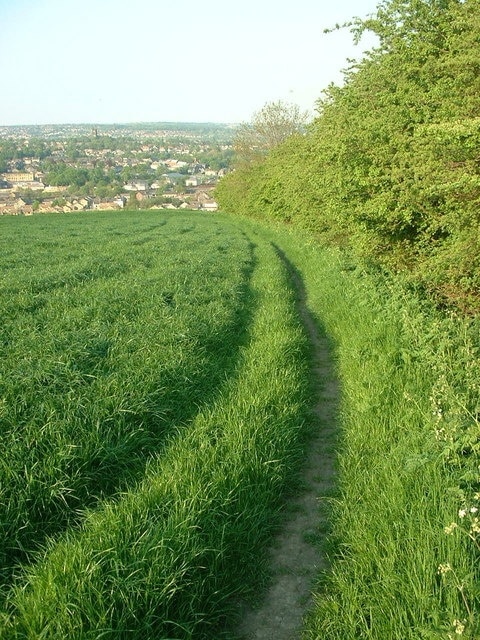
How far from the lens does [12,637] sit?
9.48ft

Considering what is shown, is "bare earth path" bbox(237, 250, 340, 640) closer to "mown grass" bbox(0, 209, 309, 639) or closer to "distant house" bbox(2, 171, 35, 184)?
"mown grass" bbox(0, 209, 309, 639)

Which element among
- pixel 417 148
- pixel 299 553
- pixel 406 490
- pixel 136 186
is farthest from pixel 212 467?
pixel 136 186

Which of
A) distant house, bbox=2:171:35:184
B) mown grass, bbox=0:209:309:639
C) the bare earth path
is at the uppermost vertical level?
distant house, bbox=2:171:35:184

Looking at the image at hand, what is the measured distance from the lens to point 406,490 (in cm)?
428

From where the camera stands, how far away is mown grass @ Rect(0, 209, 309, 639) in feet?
9.97

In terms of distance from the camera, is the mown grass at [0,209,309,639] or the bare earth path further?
the bare earth path

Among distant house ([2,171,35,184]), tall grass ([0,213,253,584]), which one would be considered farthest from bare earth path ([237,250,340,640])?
distant house ([2,171,35,184])

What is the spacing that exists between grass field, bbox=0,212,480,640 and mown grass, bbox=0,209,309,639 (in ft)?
0.05

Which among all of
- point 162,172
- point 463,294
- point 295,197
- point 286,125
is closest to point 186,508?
point 463,294

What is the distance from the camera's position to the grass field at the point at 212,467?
125 inches

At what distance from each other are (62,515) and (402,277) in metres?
9.50

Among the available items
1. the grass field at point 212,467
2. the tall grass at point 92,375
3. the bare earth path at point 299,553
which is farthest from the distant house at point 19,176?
the bare earth path at point 299,553

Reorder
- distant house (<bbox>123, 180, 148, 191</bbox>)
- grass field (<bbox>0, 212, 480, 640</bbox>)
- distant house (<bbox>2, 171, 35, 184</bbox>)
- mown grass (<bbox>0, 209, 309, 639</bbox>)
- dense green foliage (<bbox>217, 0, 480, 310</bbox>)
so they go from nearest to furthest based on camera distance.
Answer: mown grass (<bbox>0, 209, 309, 639</bbox>), grass field (<bbox>0, 212, 480, 640</bbox>), dense green foliage (<bbox>217, 0, 480, 310</bbox>), distant house (<bbox>123, 180, 148, 191</bbox>), distant house (<bbox>2, 171, 35, 184</bbox>)

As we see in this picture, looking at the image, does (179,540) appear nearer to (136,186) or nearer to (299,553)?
(299,553)
